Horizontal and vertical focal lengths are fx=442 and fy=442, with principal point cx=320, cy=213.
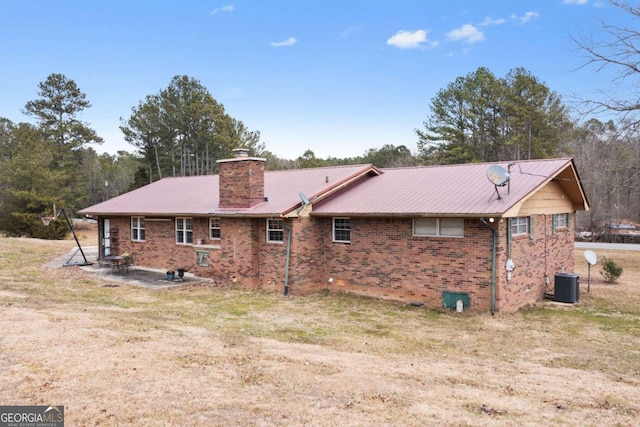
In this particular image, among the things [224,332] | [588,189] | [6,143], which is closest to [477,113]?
[588,189]

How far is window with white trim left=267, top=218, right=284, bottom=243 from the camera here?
15.4 meters

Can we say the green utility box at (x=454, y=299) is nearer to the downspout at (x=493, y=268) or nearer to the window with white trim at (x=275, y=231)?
the downspout at (x=493, y=268)

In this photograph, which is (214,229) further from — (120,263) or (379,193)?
(379,193)

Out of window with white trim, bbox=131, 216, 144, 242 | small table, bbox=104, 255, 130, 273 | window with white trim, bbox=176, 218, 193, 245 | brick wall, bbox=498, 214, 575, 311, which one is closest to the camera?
brick wall, bbox=498, 214, 575, 311

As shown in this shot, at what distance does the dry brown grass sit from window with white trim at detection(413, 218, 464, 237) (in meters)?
2.32

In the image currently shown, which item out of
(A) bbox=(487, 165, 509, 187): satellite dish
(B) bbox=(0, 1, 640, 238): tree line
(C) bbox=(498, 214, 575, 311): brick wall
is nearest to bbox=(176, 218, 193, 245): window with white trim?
(A) bbox=(487, 165, 509, 187): satellite dish

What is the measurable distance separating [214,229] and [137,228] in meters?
5.37

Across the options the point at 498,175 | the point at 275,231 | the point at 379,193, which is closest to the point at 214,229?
the point at 275,231

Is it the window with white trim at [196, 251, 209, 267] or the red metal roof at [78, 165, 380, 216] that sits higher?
the red metal roof at [78, 165, 380, 216]

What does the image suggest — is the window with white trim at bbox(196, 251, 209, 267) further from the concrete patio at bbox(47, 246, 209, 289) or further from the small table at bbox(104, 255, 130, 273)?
the small table at bbox(104, 255, 130, 273)

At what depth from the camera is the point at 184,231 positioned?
18.4m

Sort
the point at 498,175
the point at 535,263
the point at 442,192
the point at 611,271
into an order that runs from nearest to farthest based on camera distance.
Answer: the point at 498,175, the point at 442,192, the point at 535,263, the point at 611,271

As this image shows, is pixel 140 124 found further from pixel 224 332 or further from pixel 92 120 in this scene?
pixel 224 332

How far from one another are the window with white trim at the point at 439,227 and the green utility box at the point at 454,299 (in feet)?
5.66
